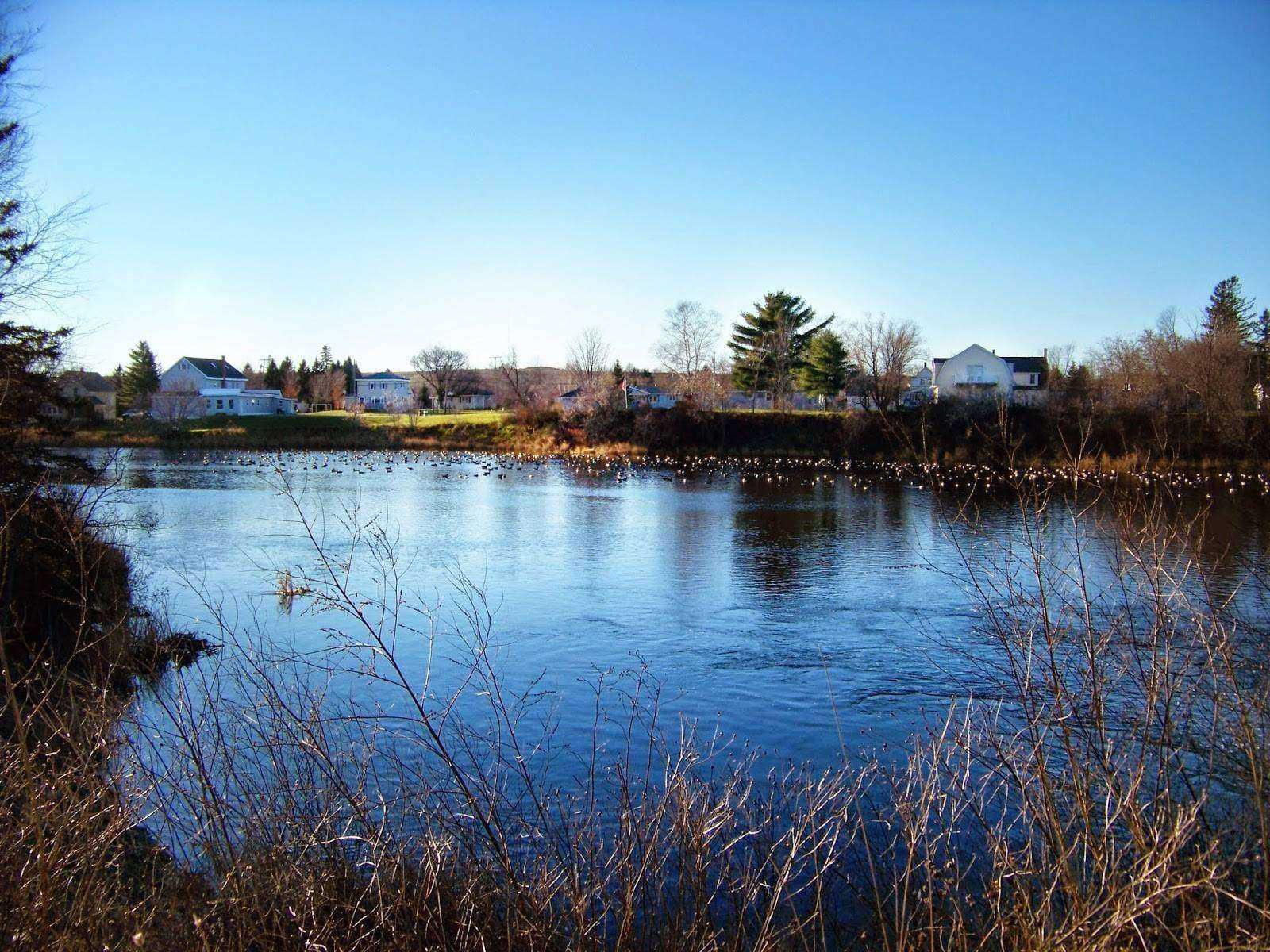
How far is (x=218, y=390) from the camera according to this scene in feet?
326

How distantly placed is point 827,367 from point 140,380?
69819 mm

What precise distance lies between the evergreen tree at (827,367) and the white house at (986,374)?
25.7 ft

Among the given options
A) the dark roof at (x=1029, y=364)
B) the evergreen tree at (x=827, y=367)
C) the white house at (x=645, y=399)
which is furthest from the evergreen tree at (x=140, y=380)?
the dark roof at (x=1029, y=364)

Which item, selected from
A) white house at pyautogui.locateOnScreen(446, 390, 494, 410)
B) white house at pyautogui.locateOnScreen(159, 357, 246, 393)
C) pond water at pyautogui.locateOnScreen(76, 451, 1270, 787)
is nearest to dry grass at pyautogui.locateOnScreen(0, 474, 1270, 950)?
pond water at pyautogui.locateOnScreen(76, 451, 1270, 787)

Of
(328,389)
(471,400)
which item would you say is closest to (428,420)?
(328,389)

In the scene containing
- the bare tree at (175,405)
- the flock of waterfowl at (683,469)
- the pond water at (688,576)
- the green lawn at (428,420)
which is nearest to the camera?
the pond water at (688,576)

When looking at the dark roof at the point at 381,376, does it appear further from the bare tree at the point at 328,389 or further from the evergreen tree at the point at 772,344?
the evergreen tree at the point at 772,344

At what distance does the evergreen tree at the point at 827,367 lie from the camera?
73.7 meters

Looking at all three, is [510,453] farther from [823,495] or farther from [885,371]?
[823,495]

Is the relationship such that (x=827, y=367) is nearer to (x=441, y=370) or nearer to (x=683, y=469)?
(x=683, y=469)

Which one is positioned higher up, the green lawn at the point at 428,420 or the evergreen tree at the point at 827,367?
the evergreen tree at the point at 827,367

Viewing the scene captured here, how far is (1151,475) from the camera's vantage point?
41.2 metres

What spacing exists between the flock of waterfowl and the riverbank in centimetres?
177

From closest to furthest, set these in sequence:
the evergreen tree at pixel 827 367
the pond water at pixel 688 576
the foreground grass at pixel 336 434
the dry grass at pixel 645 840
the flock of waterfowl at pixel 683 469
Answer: the dry grass at pixel 645 840, the pond water at pixel 688 576, the flock of waterfowl at pixel 683 469, the foreground grass at pixel 336 434, the evergreen tree at pixel 827 367
